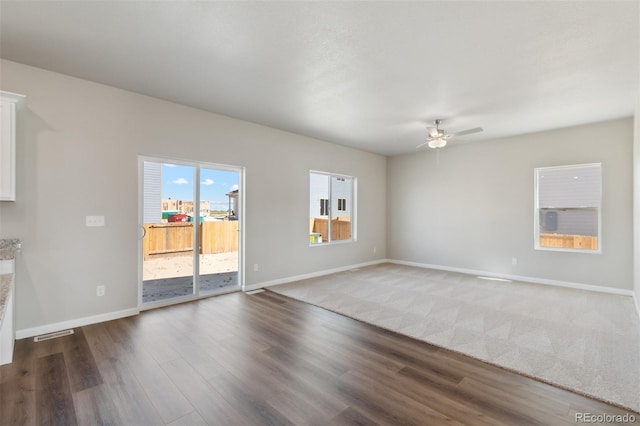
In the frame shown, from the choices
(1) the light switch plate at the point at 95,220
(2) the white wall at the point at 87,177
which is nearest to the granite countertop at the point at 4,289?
(2) the white wall at the point at 87,177

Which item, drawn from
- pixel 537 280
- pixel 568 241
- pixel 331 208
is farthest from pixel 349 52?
pixel 537 280

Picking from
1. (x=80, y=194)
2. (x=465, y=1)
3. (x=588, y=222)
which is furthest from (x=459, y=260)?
(x=80, y=194)

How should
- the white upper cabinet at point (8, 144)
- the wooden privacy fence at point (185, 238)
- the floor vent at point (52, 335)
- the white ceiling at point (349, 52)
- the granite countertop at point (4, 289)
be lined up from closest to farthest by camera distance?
the granite countertop at point (4, 289) < the white ceiling at point (349, 52) < the white upper cabinet at point (8, 144) < the floor vent at point (52, 335) < the wooden privacy fence at point (185, 238)

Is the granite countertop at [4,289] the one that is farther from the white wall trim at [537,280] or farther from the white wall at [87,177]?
the white wall trim at [537,280]

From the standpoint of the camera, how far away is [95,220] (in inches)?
139

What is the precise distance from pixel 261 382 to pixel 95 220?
2.86 m

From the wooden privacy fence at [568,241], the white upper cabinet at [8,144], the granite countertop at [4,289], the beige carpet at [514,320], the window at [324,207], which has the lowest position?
the beige carpet at [514,320]

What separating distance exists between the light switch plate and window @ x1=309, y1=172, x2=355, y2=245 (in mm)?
3523

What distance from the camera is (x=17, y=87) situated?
3.07 m

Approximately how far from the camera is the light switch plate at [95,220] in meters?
3.49

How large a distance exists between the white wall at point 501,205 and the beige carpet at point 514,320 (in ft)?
1.72

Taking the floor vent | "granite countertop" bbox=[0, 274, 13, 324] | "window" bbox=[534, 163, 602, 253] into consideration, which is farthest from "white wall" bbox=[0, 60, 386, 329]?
"window" bbox=[534, 163, 602, 253]

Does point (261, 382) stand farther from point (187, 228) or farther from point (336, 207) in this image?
point (336, 207)

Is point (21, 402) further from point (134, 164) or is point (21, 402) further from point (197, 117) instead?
point (197, 117)
